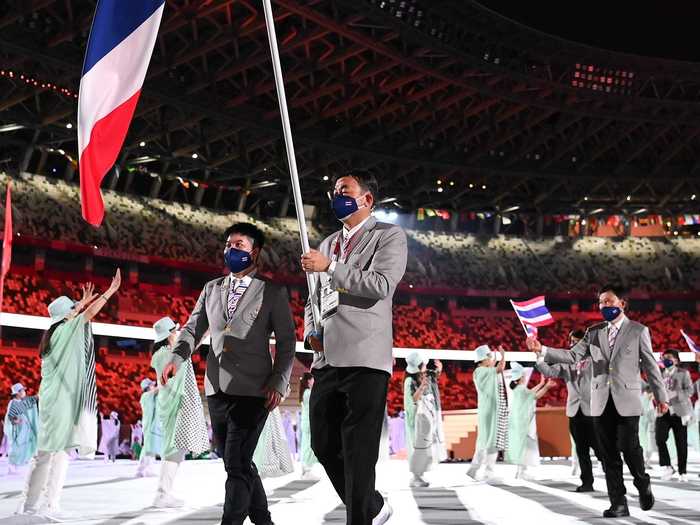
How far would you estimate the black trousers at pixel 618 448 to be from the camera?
658cm

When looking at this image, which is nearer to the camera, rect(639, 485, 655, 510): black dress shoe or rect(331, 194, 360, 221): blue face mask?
rect(331, 194, 360, 221): blue face mask

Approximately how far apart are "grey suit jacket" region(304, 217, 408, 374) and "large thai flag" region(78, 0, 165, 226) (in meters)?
1.71

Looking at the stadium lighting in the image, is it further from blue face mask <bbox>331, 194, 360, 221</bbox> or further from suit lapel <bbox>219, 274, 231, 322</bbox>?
blue face mask <bbox>331, 194, 360, 221</bbox>

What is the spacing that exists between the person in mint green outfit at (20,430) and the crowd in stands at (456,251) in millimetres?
12512

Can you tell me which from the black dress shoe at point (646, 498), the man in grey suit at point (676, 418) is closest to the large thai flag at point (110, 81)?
the black dress shoe at point (646, 498)

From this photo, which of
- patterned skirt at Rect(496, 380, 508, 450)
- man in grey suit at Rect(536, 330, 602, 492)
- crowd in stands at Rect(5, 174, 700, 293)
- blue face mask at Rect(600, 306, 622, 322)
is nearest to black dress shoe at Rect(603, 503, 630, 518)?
blue face mask at Rect(600, 306, 622, 322)

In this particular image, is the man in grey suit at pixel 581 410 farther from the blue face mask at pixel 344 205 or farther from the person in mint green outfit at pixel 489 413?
the blue face mask at pixel 344 205

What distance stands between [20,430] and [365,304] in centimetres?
1360

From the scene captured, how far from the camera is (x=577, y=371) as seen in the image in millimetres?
10852

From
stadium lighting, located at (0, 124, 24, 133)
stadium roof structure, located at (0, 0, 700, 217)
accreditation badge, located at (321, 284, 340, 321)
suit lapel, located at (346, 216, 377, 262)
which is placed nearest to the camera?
accreditation badge, located at (321, 284, 340, 321)

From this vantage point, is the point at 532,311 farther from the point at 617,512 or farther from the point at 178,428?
the point at 178,428

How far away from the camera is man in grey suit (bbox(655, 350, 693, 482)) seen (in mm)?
11461

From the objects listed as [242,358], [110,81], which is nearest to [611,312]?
[242,358]

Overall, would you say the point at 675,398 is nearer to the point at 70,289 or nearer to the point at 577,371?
the point at 577,371
